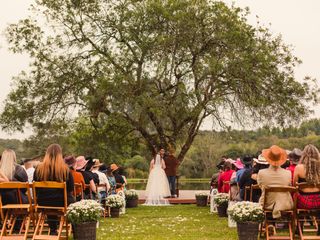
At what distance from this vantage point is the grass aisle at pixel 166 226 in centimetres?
1187

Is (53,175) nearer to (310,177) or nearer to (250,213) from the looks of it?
(250,213)

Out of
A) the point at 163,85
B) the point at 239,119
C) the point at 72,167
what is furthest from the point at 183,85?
the point at 72,167

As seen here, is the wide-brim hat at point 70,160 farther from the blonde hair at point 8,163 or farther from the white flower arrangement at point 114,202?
the white flower arrangement at point 114,202

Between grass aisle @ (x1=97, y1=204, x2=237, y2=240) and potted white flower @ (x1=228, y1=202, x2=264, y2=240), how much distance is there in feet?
3.38

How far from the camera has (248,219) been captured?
34.0ft

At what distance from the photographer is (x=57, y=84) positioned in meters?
26.6

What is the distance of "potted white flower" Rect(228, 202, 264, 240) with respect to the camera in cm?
1034

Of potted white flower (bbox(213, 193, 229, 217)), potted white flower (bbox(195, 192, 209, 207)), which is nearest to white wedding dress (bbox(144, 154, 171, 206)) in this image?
potted white flower (bbox(195, 192, 209, 207))

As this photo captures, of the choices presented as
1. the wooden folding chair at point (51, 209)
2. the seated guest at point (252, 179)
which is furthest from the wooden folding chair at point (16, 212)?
the seated guest at point (252, 179)

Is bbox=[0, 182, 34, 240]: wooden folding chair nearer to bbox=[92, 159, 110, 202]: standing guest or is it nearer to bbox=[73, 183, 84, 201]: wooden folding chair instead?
bbox=[73, 183, 84, 201]: wooden folding chair

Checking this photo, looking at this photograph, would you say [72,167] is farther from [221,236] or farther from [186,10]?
[186,10]

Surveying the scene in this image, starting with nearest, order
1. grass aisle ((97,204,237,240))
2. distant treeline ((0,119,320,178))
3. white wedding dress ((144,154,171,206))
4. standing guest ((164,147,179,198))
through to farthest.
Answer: grass aisle ((97,204,237,240)) → white wedding dress ((144,154,171,206)) → standing guest ((164,147,179,198)) → distant treeline ((0,119,320,178))

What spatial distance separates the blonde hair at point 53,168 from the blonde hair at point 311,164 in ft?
13.0

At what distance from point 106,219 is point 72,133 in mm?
13384
